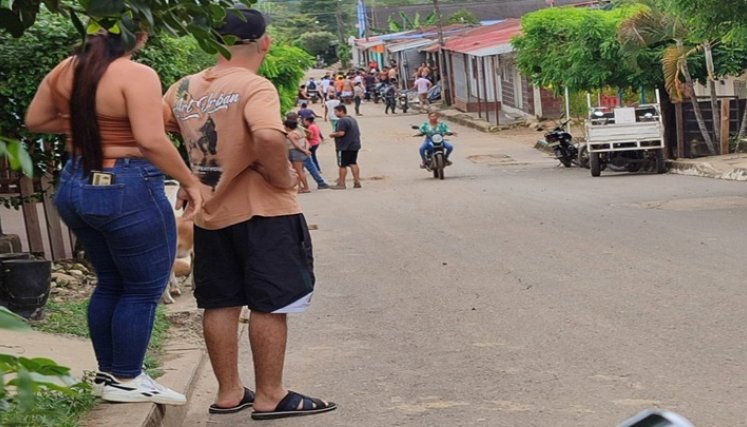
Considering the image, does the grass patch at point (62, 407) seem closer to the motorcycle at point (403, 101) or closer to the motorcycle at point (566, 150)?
the motorcycle at point (566, 150)

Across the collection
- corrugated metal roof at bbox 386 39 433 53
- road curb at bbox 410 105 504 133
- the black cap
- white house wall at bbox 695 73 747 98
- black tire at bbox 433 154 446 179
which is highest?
the black cap

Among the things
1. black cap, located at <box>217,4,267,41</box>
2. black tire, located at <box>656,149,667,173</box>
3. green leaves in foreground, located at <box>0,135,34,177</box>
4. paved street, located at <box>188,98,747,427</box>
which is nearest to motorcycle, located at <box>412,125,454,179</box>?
black tire, located at <box>656,149,667,173</box>

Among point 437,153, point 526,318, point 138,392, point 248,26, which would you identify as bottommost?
point 437,153

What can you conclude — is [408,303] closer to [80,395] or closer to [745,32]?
[80,395]

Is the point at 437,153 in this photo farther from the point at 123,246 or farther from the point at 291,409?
the point at 123,246

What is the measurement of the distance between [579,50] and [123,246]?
22308mm

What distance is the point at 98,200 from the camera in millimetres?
5016

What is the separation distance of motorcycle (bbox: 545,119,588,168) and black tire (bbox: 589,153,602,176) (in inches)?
95.9

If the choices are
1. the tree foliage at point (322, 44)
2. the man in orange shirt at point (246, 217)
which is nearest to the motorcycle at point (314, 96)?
the tree foliage at point (322, 44)

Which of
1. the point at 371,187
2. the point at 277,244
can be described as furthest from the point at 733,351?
the point at 371,187

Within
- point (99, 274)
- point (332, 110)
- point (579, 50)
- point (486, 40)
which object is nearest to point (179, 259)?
point (99, 274)

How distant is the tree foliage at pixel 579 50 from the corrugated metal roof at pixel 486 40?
7.69 metres

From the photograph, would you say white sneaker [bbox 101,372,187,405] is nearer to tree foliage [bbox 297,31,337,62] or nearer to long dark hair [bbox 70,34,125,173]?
long dark hair [bbox 70,34,125,173]

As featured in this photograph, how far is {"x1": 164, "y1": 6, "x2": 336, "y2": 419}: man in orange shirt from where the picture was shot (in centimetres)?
536
